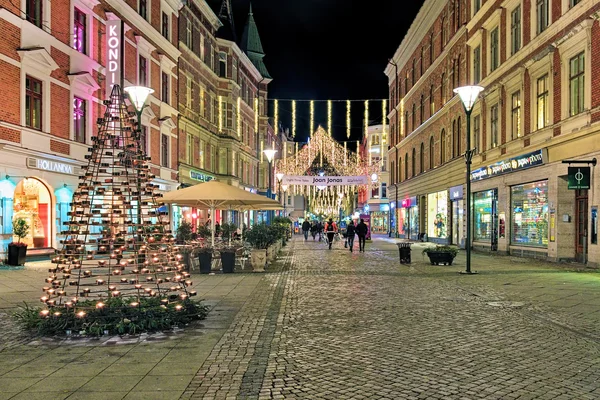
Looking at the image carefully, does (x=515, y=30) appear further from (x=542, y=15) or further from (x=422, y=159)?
(x=422, y=159)

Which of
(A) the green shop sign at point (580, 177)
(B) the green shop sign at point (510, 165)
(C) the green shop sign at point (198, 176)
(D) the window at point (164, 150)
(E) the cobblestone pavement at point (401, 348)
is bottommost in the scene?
(E) the cobblestone pavement at point (401, 348)

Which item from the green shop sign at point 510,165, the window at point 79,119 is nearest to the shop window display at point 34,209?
the window at point 79,119

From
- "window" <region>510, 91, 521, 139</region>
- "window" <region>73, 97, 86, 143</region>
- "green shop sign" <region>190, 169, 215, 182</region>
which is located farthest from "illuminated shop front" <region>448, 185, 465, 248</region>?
"window" <region>73, 97, 86, 143</region>

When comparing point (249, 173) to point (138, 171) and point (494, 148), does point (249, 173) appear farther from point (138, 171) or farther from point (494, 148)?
point (138, 171)

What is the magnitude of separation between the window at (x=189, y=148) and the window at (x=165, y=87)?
3.90m

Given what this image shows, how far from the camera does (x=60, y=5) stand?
20.6m

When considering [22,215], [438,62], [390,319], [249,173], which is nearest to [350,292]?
[390,319]

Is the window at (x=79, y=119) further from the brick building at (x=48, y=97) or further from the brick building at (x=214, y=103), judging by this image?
the brick building at (x=214, y=103)

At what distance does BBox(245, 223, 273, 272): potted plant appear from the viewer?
16969mm

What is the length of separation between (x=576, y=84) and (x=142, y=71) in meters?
20.7

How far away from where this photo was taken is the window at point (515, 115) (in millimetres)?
22844

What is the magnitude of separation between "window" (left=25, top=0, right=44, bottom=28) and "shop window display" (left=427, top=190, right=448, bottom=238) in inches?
922

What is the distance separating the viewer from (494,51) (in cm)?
2588

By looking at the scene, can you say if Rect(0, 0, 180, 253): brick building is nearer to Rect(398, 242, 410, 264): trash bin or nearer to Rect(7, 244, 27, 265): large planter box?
Rect(7, 244, 27, 265): large planter box
